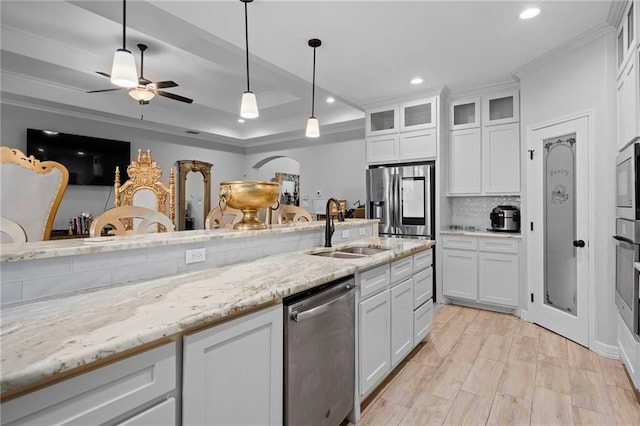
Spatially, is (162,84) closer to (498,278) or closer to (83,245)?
(83,245)

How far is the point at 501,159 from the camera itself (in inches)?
158

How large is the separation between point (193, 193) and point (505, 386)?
683 centimetres

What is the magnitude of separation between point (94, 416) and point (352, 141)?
6.01 metres

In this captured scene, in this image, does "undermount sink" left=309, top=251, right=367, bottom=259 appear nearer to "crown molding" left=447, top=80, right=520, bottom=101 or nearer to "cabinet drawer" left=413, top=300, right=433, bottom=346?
"cabinet drawer" left=413, top=300, right=433, bottom=346

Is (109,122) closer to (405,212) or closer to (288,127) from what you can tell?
(288,127)

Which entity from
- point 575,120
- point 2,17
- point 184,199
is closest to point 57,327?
point 575,120

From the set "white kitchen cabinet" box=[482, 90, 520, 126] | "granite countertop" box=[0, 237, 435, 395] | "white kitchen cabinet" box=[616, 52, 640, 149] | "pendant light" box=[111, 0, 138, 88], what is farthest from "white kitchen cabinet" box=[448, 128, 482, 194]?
"pendant light" box=[111, 0, 138, 88]

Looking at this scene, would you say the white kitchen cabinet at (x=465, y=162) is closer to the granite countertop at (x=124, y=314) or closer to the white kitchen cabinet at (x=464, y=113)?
the white kitchen cabinet at (x=464, y=113)

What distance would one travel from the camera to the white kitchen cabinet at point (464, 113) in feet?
13.8

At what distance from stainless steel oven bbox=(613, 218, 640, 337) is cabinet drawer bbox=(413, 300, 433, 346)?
1320 millimetres

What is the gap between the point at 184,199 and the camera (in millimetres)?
7207

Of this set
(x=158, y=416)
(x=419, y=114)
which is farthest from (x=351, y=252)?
(x=419, y=114)

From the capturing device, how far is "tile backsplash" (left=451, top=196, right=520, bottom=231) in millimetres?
4336

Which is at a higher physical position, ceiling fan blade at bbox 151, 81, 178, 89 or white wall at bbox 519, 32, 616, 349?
ceiling fan blade at bbox 151, 81, 178, 89
